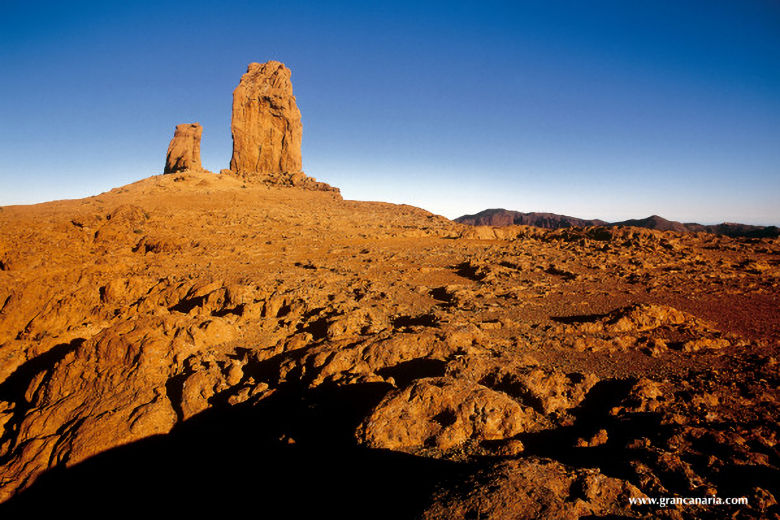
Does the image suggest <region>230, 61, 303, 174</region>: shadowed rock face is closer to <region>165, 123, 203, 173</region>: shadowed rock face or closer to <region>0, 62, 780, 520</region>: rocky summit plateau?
<region>165, 123, 203, 173</region>: shadowed rock face

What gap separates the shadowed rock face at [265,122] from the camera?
40.2 m

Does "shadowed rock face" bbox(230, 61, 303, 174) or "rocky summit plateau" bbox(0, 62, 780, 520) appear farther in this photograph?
"shadowed rock face" bbox(230, 61, 303, 174)

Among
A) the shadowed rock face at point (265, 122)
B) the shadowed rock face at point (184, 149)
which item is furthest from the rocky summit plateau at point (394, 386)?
the shadowed rock face at point (184, 149)

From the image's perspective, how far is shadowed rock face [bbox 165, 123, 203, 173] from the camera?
42.7 metres

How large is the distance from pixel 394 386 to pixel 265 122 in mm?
43795

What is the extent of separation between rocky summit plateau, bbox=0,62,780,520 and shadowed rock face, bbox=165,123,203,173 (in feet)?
113

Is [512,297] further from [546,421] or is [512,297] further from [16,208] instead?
[16,208]

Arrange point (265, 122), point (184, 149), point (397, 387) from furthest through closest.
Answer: point (184, 149) → point (265, 122) → point (397, 387)

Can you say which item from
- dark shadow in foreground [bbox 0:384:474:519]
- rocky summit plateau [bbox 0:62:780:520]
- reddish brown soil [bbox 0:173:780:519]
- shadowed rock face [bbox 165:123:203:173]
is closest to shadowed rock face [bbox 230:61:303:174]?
shadowed rock face [bbox 165:123:203:173]

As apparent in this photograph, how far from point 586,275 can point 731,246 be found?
31.4 ft

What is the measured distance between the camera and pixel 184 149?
43.5m

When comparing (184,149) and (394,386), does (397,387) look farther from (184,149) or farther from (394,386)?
(184,149)

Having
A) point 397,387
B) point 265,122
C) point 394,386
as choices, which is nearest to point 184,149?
point 265,122

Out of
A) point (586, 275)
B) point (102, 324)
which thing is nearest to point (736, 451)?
point (586, 275)
